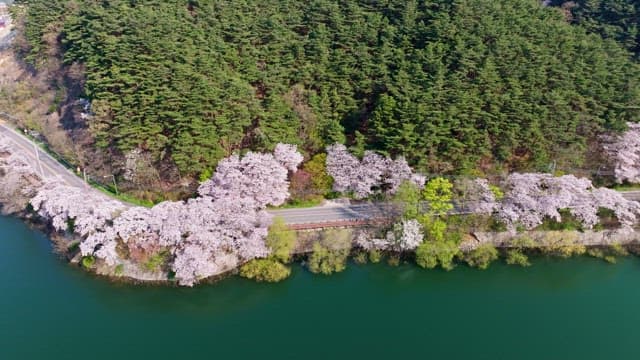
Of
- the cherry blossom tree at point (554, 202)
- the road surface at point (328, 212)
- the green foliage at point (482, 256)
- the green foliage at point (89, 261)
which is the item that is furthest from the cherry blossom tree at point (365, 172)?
the green foliage at point (89, 261)

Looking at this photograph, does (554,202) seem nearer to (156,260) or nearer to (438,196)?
(438,196)

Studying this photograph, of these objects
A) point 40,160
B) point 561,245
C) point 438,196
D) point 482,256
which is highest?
point 438,196

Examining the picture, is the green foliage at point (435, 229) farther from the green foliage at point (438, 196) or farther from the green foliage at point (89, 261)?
the green foliage at point (89, 261)

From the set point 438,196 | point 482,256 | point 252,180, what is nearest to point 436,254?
point 482,256

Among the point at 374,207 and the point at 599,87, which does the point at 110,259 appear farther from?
the point at 599,87

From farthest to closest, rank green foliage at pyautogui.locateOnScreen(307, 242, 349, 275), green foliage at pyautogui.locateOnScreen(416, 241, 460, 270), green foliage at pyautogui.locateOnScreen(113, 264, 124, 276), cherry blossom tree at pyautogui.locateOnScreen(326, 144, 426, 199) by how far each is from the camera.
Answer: cherry blossom tree at pyautogui.locateOnScreen(326, 144, 426, 199) < green foliage at pyautogui.locateOnScreen(416, 241, 460, 270) < green foliage at pyautogui.locateOnScreen(307, 242, 349, 275) < green foliage at pyautogui.locateOnScreen(113, 264, 124, 276)

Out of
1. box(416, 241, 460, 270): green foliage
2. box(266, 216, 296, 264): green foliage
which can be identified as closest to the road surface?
box(266, 216, 296, 264): green foliage

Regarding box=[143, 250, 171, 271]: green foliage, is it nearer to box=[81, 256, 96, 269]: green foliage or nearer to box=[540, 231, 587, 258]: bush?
box=[81, 256, 96, 269]: green foliage
